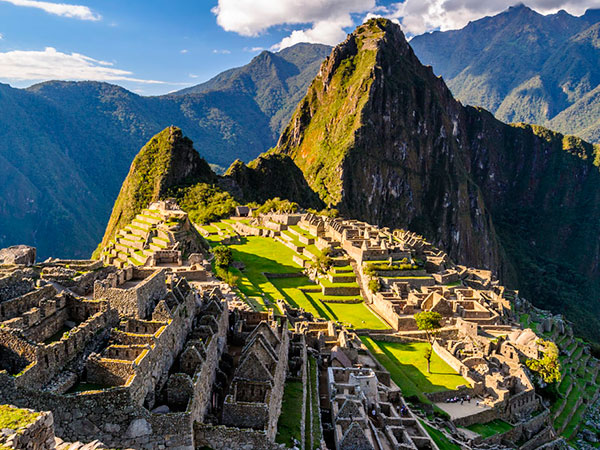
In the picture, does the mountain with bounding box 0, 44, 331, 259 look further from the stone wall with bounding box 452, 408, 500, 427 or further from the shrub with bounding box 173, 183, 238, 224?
the stone wall with bounding box 452, 408, 500, 427

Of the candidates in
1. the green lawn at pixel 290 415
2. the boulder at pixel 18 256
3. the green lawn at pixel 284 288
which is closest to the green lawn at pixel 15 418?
the green lawn at pixel 290 415

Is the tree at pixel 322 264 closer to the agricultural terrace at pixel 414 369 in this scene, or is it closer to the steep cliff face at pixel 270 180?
the agricultural terrace at pixel 414 369

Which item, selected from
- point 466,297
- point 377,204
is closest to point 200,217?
point 466,297

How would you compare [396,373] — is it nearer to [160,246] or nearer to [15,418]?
[160,246]

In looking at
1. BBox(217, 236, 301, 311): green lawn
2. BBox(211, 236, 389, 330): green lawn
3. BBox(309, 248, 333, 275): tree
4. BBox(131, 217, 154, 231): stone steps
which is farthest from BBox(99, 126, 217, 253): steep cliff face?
BBox(309, 248, 333, 275): tree

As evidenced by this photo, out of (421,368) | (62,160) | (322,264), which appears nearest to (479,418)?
(421,368)
